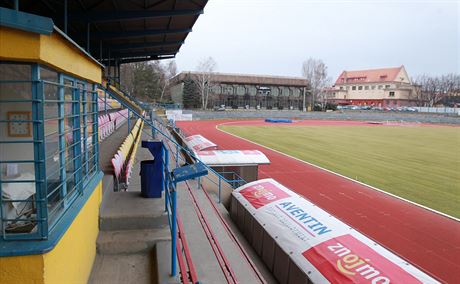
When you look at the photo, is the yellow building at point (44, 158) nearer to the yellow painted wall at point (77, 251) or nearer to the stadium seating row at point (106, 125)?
the yellow painted wall at point (77, 251)

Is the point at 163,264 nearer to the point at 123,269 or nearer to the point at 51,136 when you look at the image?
the point at 123,269

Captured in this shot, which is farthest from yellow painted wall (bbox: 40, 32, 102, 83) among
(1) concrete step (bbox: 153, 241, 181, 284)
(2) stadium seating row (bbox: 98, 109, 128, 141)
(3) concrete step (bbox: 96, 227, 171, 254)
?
(2) stadium seating row (bbox: 98, 109, 128, 141)

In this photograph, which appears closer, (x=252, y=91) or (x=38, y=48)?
(x=38, y=48)

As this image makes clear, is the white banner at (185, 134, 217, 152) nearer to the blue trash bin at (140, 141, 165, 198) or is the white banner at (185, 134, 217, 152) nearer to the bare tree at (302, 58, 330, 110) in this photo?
the blue trash bin at (140, 141, 165, 198)

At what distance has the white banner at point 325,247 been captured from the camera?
5.82 metres

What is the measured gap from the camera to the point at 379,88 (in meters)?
111

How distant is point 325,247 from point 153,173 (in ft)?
11.8

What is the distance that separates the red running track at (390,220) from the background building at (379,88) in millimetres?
99941

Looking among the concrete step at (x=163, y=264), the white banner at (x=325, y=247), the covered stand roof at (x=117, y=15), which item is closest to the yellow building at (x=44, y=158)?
the concrete step at (x=163, y=264)

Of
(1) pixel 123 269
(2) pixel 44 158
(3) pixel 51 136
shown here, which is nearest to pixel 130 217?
(1) pixel 123 269

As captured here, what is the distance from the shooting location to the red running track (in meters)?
10.2

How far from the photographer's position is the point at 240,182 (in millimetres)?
15914

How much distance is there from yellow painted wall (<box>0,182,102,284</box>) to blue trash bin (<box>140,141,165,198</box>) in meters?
1.22

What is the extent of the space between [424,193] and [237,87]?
223ft
